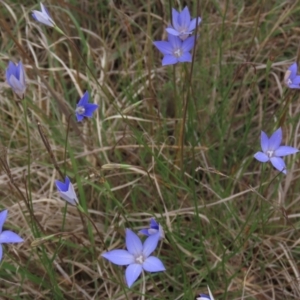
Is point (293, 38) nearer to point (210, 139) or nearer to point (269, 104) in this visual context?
point (269, 104)

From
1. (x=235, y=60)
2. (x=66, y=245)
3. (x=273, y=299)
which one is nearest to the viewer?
(x=273, y=299)

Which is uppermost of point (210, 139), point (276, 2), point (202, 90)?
point (276, 2)

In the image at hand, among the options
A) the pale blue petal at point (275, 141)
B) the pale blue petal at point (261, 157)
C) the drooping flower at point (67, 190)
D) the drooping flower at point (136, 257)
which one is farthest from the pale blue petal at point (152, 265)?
the pale blue petal at point (275, 141)

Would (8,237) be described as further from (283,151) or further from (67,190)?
(283,151)

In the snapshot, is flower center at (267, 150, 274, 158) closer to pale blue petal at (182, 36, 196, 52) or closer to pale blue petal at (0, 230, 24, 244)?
pale blue petal at (182, 36, 196, 52)

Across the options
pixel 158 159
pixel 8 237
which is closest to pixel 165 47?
pixel 158 159

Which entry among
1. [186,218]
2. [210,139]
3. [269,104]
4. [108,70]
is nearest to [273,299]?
[186,218]

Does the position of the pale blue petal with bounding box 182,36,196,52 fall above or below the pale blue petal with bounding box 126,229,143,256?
above

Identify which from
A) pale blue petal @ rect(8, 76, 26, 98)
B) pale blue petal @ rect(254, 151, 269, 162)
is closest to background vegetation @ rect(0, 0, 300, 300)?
pale blue petal @ rect(254, 151, 269, 162)
